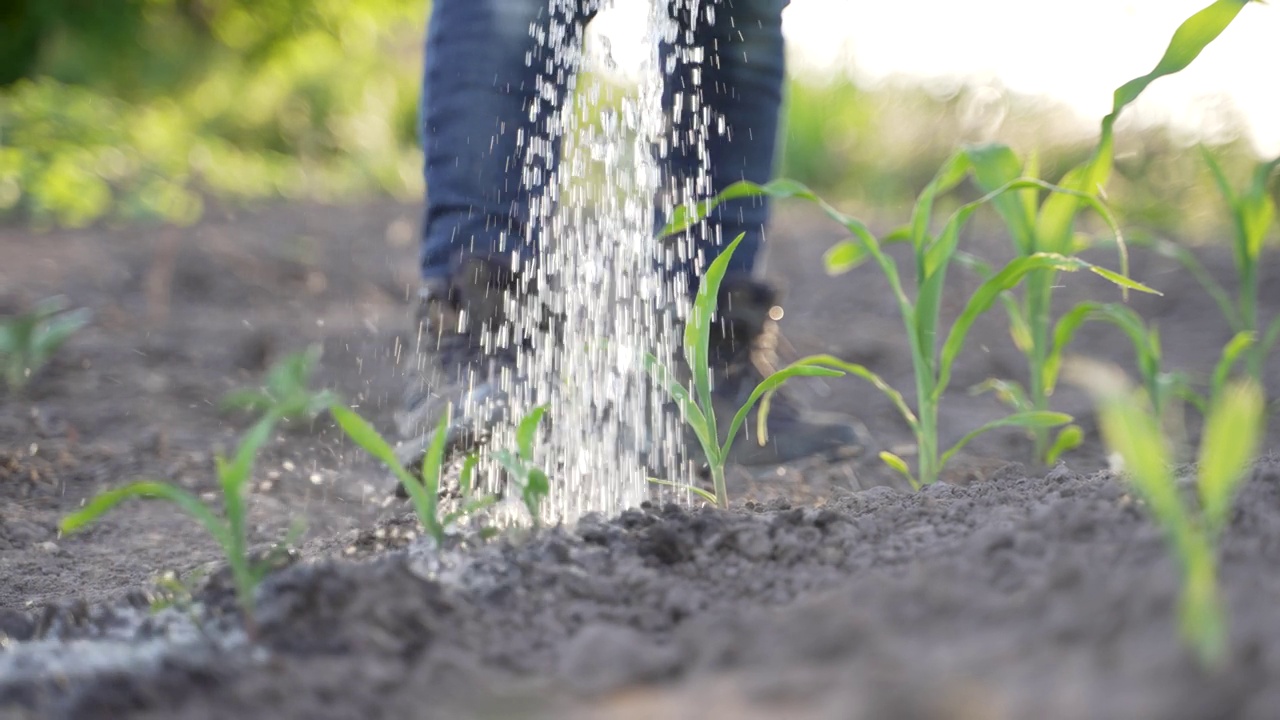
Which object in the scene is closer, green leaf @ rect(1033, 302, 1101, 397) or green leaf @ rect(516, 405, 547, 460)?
green leaf @ rect(516, 405, 547, 460)

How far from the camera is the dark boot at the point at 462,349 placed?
154 cm

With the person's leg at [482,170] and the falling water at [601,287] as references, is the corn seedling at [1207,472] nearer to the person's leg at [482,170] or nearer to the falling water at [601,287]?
the falling water at [601,287]

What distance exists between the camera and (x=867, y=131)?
279 inches

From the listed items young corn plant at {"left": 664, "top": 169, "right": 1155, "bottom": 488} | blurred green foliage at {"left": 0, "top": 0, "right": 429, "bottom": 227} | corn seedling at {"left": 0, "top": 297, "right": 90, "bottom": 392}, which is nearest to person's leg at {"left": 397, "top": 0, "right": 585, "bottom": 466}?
young corn plant at {"left": 664, "top": 169, "right": 1155, "bottom": 488}

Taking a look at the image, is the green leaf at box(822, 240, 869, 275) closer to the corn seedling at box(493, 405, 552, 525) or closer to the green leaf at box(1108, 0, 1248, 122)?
the green leaf at box(1108, 0, 1248, 122)

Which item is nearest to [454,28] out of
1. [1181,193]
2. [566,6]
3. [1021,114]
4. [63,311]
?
[566,6]

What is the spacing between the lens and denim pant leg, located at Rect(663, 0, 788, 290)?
1787 millimetres

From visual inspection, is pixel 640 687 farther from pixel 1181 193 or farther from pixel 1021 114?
pixel 1021 114

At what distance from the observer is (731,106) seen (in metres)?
1.84

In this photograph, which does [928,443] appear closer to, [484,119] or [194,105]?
[484,119]

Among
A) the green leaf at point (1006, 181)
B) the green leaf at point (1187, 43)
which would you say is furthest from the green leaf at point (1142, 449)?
the green leaf at point (1006, 181)

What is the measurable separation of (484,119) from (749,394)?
2.13 ft

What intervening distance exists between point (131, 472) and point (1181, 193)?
5.51 m

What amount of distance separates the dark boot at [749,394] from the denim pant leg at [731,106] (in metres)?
0.07
